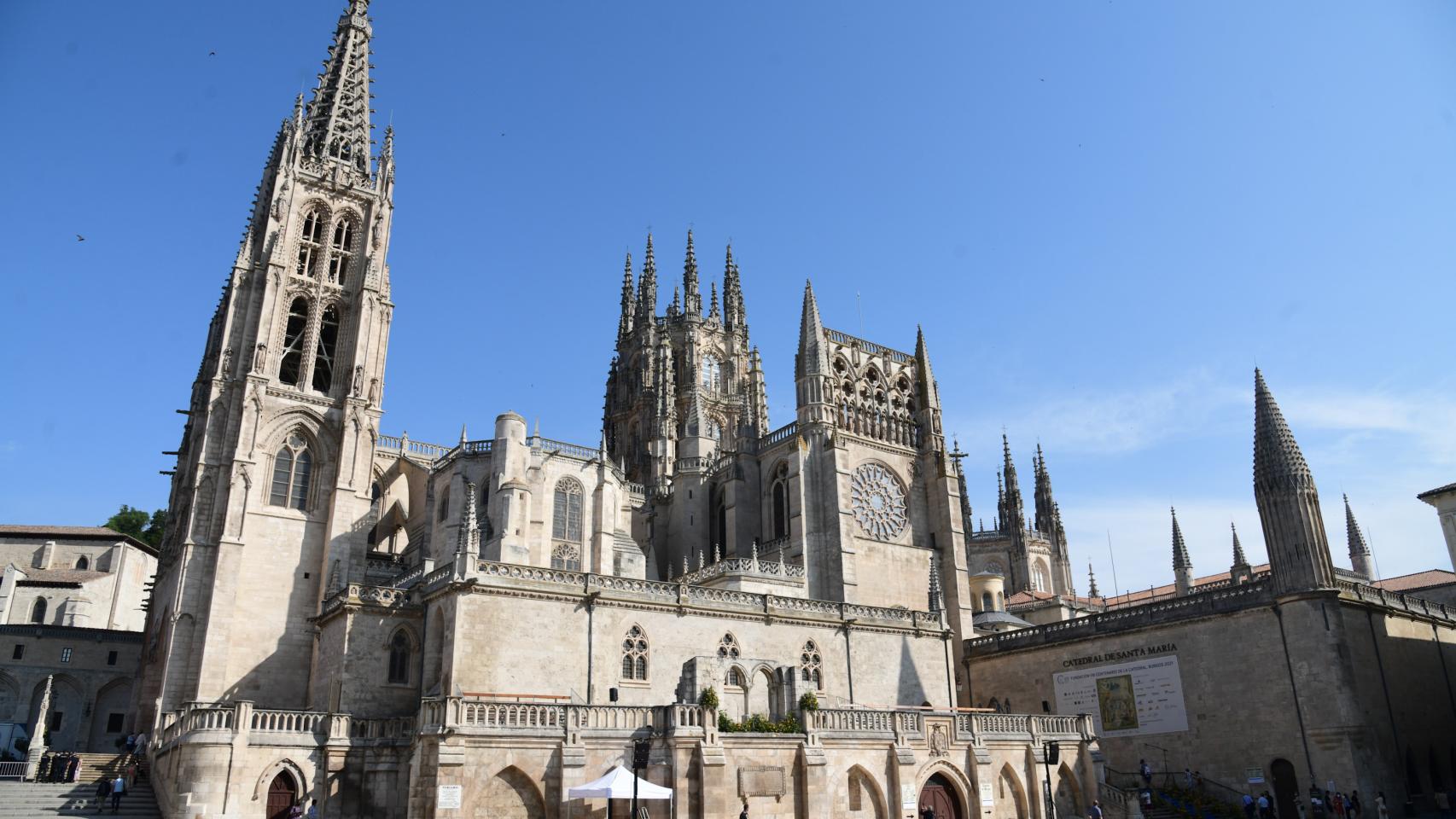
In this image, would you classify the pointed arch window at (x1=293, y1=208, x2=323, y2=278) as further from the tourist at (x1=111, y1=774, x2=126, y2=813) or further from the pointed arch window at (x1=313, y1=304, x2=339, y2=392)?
the tourist at (x1=111, y1=774, x2=126, y2=813)

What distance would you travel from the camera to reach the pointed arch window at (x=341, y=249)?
155 ft

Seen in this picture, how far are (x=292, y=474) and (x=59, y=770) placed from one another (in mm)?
14406

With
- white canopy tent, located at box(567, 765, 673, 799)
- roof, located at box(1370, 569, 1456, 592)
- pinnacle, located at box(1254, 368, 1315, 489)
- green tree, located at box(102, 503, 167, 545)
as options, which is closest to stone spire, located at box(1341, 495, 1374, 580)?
roof, located at box(1370, 569, 1456, 592)

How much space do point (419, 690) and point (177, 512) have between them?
20.5m

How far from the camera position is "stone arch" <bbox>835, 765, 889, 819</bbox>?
27638 mm

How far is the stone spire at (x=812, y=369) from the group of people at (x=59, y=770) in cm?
3112

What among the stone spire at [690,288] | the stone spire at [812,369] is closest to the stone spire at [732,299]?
the stone spire at [690,288]

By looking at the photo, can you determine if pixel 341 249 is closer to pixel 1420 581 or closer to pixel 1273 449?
pixel 1273 449

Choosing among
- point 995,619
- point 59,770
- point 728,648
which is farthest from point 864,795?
point 995,619

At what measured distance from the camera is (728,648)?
3394cm

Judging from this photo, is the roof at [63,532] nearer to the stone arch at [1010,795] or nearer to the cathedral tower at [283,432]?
the cathedral tower at [283,432]

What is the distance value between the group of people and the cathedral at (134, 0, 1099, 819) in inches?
106

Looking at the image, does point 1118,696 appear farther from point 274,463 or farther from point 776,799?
point 274,463

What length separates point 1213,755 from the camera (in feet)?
114
